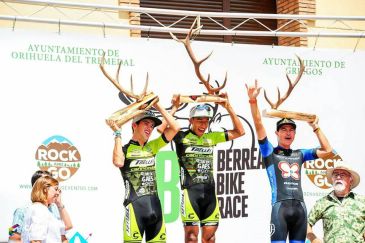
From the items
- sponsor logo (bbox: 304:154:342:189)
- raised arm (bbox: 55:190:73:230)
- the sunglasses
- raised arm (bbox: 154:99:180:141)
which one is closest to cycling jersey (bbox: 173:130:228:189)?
raised arm (bbox: 154:99:180:141)

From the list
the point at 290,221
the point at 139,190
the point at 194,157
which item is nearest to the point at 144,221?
the point at 139,190

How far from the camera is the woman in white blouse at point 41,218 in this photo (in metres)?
7.49

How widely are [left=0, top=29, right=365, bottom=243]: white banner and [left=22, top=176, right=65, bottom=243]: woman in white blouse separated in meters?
1.67

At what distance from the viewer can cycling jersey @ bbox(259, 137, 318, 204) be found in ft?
30.8

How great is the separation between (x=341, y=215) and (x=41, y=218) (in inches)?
108

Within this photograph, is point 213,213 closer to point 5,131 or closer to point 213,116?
point 213,116

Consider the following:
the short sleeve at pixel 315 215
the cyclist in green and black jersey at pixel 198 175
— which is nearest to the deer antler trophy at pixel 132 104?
the cyclist in green and black jersey at pixel 198 175

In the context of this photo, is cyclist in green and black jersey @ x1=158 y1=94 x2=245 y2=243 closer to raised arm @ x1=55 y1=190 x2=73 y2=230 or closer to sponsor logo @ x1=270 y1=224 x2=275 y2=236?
sponsor logo @ x1=270 y1=224 x2=275 y2=236

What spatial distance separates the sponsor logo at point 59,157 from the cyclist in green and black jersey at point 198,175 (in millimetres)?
1037

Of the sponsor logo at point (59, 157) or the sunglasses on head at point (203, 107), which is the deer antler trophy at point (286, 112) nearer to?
the sunglasses on head at point (203, 107)

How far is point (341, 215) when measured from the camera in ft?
27.2

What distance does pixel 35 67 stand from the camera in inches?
379

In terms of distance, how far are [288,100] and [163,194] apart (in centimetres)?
190

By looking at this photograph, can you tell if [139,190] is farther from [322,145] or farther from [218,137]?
[322,145]
